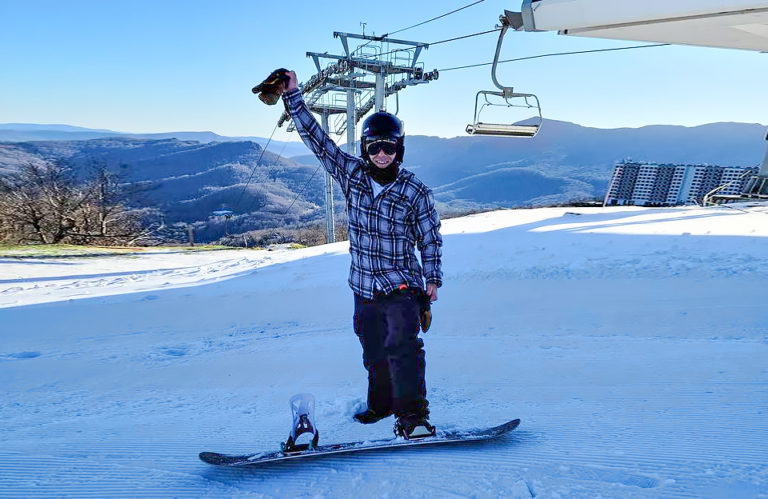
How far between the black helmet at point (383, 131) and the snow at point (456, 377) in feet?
5.27

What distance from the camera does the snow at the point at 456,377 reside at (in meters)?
2.29

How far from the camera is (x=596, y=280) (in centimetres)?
658

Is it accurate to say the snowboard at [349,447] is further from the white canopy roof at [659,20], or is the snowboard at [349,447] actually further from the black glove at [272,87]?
the white canopy roof at [659,20]

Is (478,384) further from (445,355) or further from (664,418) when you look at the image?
(664,418)

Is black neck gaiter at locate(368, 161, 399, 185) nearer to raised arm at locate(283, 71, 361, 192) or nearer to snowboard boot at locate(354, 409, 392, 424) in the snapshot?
raised arm at locate(283, 71, 361, 192)

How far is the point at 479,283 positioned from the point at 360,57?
10.0 metres

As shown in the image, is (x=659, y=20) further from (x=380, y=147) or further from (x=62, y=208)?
(x=62, y=208)

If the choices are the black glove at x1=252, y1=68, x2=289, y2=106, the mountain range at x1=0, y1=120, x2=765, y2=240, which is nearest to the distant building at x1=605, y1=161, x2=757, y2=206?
the black glove at x1=252, y1=68, x2=289, y2=106

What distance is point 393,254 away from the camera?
262cm

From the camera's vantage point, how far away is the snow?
2.29 m

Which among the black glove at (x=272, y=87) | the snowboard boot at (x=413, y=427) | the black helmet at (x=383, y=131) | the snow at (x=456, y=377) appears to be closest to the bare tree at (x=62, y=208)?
the snow at (x=456, y=377)

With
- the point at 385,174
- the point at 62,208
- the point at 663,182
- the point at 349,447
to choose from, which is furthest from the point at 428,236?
the point at 62,208

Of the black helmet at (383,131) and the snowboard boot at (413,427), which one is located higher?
the black helmet at (383,131)

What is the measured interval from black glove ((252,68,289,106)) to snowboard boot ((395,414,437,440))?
1923mm
